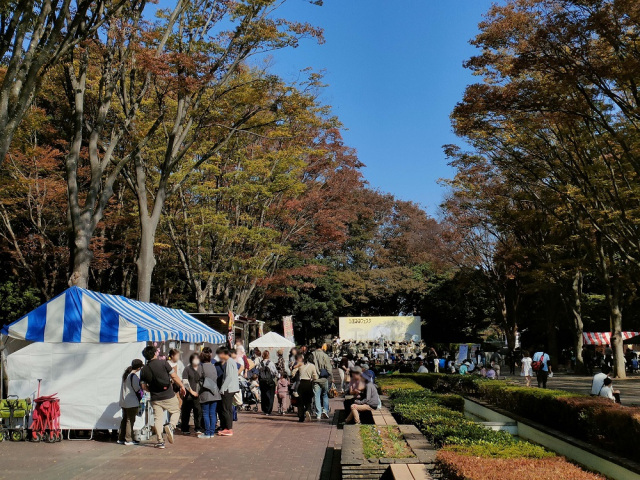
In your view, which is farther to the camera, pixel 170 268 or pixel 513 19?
pixel 170 268

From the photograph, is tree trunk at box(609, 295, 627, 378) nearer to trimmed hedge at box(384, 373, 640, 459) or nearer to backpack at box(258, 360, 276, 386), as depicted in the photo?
trimmed hedge at box(384, 373, 640, 459)

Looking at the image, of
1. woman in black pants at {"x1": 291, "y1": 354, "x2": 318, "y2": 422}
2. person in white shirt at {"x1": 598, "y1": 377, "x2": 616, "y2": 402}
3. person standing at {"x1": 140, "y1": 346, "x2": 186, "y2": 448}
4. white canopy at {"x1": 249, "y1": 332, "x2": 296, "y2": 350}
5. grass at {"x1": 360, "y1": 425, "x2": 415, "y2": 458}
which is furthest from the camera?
white canopy at {"x1": 249, "y1": 332, "x2": 296, "y2": 350}

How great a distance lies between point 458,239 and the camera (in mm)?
35438

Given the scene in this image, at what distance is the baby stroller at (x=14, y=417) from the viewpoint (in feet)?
34.2

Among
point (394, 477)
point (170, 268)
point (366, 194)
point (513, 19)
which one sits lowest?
point (394, 477)

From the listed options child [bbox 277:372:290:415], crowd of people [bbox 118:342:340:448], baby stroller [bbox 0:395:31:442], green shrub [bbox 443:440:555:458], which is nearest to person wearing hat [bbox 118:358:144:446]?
crowd of people [bbox 118:342:340:448]

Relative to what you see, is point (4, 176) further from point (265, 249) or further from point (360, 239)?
point (360, 239)

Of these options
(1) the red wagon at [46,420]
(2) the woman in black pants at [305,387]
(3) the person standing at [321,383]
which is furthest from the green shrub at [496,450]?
(3) the person standing at [321,383]

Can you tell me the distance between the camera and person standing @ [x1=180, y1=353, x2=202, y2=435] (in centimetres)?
1159

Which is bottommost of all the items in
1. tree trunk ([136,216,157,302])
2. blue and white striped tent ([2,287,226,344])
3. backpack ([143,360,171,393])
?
backpack ([143,360,171,393])

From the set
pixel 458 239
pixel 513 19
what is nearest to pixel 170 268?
pixel 458 239

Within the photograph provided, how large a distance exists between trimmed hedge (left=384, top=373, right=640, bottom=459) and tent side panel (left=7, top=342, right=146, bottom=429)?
7012 millimetres

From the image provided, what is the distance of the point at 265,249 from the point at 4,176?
9.34m

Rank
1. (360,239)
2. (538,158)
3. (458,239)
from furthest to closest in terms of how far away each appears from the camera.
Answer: (360,239), (458,239), (538,158)
